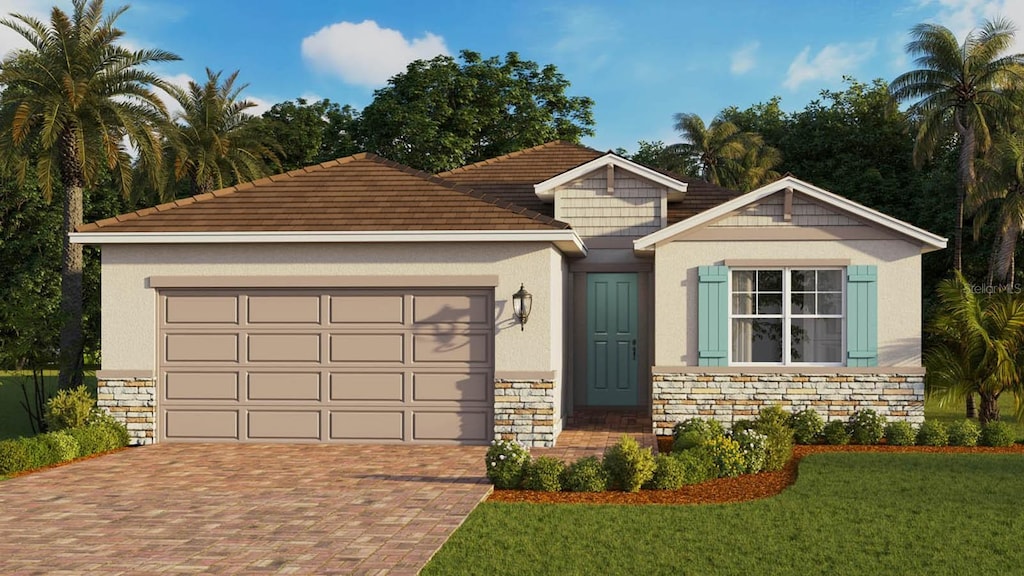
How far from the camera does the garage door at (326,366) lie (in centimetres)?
1362

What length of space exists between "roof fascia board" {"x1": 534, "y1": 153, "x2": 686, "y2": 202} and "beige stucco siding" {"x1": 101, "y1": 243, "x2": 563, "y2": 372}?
3228 millimetres

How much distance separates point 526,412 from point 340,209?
158 inches

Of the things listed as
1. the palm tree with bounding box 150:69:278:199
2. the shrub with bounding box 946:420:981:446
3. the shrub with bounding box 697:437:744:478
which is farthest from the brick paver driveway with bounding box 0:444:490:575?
the palm tree with bounding box 150:69:278:199

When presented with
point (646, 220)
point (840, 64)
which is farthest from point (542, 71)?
point (646, 220)

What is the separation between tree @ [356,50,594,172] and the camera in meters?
34.5

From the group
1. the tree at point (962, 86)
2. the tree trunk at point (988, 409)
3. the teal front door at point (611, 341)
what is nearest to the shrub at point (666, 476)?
the teal front door at point (611, 341)

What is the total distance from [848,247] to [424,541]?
9.13 metres

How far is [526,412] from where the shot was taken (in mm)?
13305

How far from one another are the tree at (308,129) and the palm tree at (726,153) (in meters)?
17.3

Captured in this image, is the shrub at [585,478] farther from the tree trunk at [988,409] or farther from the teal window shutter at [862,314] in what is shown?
the tree trunk at [988,409]

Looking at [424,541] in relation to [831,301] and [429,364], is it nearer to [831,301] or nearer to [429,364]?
[429,364]

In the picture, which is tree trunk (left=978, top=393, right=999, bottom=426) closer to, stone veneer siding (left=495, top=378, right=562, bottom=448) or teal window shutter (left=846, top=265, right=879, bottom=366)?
teal window shutter (left=846, top=265, right=879, bottom=366)

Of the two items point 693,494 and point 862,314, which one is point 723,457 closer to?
point 693,494

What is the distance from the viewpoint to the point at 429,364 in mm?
13633
